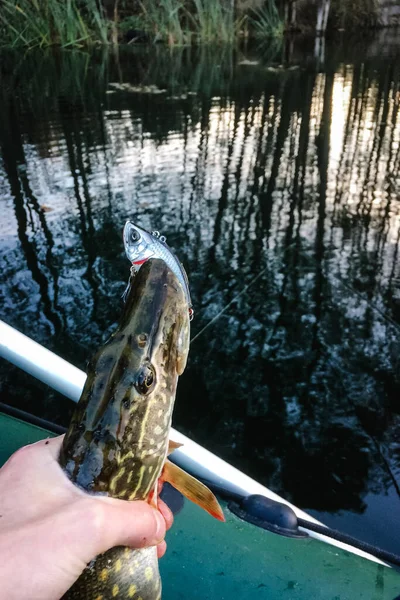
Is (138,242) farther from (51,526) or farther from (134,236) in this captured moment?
(51,526)

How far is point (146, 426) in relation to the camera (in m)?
0.97

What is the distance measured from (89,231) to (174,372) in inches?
127

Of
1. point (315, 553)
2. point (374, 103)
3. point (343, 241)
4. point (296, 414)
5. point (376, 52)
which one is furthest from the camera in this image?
point (376, 52)

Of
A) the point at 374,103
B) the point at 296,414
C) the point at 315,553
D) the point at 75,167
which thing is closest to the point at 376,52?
the point at 374,103

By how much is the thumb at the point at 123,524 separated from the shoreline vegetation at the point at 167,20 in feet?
40.1

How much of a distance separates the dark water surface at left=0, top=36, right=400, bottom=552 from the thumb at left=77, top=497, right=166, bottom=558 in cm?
143

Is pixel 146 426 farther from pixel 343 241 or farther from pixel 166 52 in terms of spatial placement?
pixel 166 52

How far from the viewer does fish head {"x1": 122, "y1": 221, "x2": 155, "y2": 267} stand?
3.13ft

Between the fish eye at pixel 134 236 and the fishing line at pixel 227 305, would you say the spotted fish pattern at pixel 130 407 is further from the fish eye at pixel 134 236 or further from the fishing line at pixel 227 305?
the fishing line at pixel 227 305

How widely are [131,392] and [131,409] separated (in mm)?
33

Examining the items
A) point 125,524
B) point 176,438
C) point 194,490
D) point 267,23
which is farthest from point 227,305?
point 267,23

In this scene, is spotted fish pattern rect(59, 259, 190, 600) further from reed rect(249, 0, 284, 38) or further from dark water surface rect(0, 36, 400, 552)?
reed rect(249, 0, 284, 38)

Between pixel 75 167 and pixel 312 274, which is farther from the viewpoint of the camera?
pixel 75 167

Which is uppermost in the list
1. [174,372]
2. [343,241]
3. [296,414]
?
[174,372]
